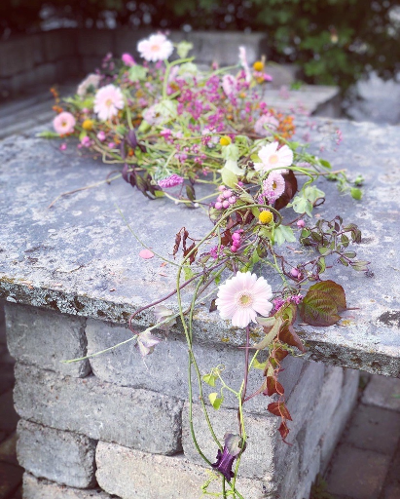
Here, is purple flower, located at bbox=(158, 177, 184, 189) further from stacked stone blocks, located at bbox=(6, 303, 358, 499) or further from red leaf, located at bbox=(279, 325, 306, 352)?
red leaf, located at bbox=(279, 325, 306, 352)

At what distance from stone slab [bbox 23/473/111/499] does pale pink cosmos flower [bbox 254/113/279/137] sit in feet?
4.35

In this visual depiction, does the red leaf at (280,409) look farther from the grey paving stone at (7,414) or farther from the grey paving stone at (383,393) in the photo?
the grey paving stone at (7,414)

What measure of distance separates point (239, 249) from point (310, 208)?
1.16 feet

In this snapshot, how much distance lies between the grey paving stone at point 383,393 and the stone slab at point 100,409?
135 cm

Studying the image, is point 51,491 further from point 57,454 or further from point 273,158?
point 273,158

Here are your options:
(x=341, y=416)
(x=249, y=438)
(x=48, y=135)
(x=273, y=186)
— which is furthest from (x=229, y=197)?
(x=341, y=416)

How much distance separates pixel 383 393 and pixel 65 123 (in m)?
1.83

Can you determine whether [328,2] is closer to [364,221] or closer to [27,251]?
[364,221]

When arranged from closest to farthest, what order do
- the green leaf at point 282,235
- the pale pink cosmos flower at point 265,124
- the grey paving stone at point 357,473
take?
the green leaf at point 282,235, the pale pink cosmos flower at point 265,124, the grey paving stone at point 357,473

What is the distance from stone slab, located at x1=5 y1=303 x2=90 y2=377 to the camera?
1.77 m

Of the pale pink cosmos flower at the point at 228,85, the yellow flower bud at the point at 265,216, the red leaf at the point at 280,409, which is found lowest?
the red leaf at the point at 280,409

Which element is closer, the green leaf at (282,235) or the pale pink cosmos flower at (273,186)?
the green leaf at (282,235)

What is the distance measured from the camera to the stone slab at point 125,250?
4.64 feet

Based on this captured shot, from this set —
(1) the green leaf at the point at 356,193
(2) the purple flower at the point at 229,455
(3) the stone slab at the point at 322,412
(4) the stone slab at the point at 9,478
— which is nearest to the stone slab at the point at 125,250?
(1) the green leaf at the point at 356,193
